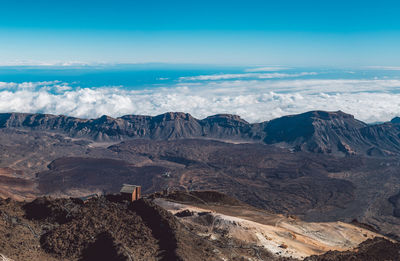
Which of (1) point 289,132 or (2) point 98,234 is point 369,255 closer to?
(2) point 98,234

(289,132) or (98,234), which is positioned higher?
(98,234)

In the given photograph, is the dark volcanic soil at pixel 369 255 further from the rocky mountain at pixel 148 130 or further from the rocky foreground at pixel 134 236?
the rocky mountain at pixel 148 130

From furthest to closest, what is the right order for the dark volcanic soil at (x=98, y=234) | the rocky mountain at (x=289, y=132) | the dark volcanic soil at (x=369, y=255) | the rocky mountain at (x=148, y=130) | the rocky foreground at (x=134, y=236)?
1. the rocky mountain at (x=148, y=130)
2. the rocky mountain at (x=289, y=132)
3. the dark volcanic soil at (x=369, y=255)
4. the rocky foreground at (x=134, y=236)
5. the dark volcanic soil at (x=98, y=234)

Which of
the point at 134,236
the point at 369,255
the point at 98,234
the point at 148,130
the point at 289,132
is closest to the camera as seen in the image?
the point at 98,234

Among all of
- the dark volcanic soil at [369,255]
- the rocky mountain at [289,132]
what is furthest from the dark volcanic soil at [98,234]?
the rocky mountain at [289,132]

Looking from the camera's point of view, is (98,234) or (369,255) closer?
(98,234)

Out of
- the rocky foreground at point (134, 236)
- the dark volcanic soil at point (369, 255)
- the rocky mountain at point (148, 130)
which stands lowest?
the rocky mountain at point (148, 130)

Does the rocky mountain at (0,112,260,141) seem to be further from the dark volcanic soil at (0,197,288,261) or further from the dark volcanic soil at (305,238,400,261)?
the dark volcanic soil at (305,238,400,261)

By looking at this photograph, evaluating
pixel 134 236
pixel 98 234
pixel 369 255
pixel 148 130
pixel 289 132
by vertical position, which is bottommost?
pixel 148 130

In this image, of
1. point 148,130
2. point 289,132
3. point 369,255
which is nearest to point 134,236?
point 369,255

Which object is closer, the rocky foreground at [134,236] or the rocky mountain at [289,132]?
the rocky foreground at [134,236]

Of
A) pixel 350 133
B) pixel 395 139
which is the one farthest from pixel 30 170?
pixel 395 139
